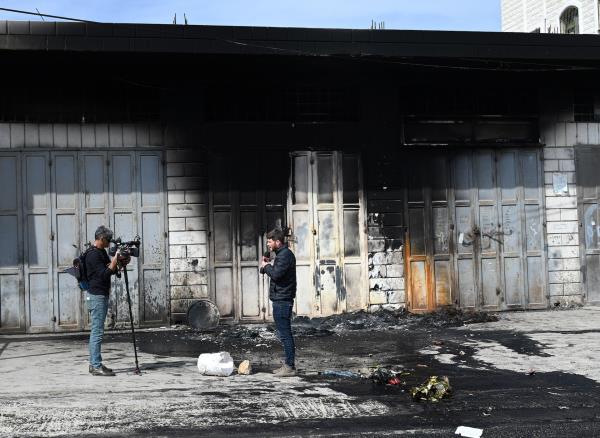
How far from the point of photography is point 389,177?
14.1 metres

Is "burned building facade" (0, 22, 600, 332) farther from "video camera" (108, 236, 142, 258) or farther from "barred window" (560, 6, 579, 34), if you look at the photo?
"barred window" (560, 6, 579, 34)

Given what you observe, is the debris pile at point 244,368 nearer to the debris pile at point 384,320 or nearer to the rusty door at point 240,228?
the debris pile at point 384,320

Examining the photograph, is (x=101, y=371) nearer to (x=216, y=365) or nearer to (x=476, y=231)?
(x=216, y=365)

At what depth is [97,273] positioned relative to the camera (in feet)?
29.5

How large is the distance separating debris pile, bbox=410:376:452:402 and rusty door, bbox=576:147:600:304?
790 cm

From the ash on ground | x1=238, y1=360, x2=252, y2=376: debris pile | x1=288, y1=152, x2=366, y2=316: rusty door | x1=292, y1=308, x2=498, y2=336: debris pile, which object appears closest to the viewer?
x1=238, y1=360, x2=252, y2=376: debris pile

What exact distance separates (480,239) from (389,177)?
2.11m

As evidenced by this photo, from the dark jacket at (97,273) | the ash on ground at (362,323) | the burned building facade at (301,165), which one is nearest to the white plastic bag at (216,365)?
the dark jacket at (97,273)

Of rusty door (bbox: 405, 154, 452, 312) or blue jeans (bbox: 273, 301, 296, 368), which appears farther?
rusty door (bbox: 405, 154, 452, 312)

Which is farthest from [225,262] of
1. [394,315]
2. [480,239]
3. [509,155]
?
[509,155]

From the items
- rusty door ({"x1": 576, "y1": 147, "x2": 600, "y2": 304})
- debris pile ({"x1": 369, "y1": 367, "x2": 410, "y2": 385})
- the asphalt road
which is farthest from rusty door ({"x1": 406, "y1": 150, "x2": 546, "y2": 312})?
debris pile ({"x1": 369, "y1": 367, "x2": 410, "y2": 385})

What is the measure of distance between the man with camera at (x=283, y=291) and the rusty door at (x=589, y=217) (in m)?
7.80

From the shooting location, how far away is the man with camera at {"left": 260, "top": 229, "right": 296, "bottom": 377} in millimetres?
9102

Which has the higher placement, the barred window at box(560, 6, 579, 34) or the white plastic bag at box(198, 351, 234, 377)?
the barred window at box(560, 6, 579, 34)
